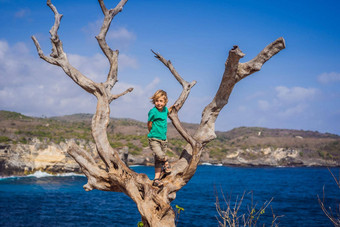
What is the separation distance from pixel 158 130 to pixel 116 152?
79cm

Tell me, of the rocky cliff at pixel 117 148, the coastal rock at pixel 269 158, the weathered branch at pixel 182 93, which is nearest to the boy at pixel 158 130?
the weathered branch at pixel 182 93

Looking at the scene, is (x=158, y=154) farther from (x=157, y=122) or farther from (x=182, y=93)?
(x=182, y=93)

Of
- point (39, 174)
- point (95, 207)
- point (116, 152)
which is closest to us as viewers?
point (116, 152)

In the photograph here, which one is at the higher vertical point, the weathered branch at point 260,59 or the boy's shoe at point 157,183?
the weathered branch at point 260,59

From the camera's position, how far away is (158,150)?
17.6 feet

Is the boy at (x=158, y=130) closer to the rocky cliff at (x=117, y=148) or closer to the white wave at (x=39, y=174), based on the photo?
the rocky cliff at (x=117, y=148)

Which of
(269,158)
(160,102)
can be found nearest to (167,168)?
(160,102)

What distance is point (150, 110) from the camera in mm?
5480

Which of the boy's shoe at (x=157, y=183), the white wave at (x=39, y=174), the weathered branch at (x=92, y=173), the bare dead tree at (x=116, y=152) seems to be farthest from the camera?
the white wave at (x=39, y=174)

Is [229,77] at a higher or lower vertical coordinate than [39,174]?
lower

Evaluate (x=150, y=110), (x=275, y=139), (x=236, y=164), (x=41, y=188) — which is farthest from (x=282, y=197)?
(x=275, y=139)

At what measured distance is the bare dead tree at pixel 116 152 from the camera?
4.83 meters

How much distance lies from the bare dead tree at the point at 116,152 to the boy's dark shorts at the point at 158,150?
265 millimetres

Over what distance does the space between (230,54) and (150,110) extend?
176 centimetres
